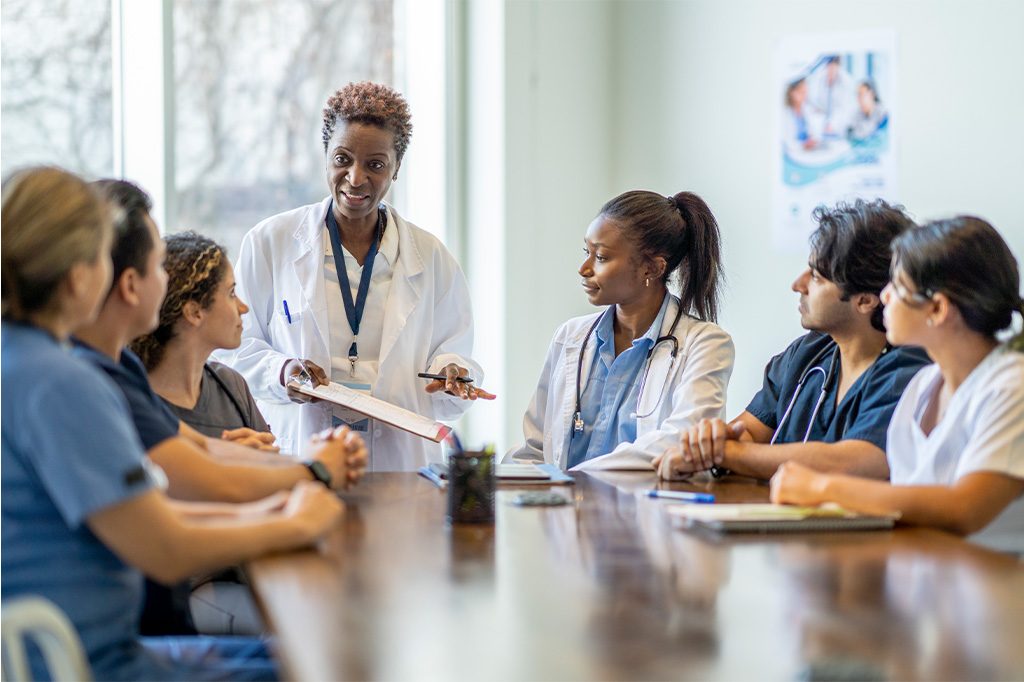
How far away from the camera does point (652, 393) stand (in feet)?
10.1

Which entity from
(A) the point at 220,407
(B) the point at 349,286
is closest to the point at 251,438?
(A) the point at 220,407

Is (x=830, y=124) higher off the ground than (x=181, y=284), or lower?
higher

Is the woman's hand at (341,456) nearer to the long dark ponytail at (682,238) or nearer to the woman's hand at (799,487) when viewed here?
the woman's hand at (799,487)

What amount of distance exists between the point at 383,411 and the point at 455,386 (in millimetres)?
560

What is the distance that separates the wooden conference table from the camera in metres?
1.25

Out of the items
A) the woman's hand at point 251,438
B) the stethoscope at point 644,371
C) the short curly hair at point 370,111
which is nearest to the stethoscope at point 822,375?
the stethoscope at point 644,371

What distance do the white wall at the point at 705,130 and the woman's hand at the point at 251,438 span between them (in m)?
2.04

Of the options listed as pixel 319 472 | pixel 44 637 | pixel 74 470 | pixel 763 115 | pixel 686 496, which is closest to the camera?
pixel 44 637

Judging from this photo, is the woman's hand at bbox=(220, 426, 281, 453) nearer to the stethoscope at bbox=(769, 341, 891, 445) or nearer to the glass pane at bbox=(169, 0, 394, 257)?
the stethoscope at bbox=(769, 341, 891, 445)

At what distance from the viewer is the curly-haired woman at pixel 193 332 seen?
2615 mm

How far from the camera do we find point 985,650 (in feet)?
4.26

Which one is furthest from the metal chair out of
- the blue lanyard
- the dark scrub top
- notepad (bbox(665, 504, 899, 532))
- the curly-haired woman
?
the blue lanyard

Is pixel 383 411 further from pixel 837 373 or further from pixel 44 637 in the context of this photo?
pixel 44 637

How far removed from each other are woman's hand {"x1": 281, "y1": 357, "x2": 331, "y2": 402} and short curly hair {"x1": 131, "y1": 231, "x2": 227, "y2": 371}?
14.2 inches
